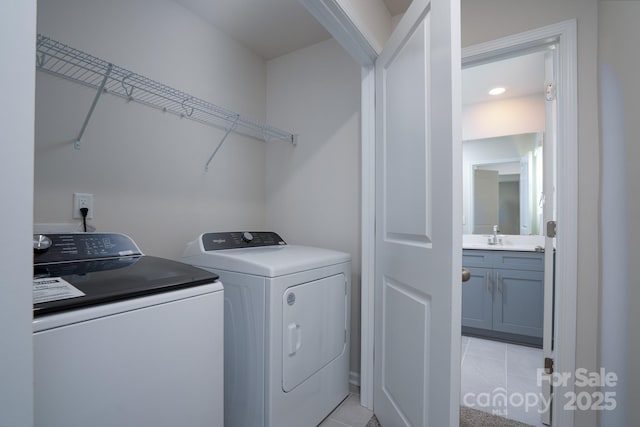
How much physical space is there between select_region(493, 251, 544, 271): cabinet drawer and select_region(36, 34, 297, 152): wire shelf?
247cm

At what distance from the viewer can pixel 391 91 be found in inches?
59.3

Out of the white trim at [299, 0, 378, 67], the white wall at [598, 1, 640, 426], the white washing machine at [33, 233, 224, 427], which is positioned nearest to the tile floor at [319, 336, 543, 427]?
the white wall at [598, 1, 640, 426]

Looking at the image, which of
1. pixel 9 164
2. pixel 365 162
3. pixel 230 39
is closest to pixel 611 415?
pixel 365 162

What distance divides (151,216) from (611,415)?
2.43 metres

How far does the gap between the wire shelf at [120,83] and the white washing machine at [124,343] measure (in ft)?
2.56

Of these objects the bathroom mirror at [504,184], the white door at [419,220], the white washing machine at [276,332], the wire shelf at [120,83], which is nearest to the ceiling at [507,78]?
the bathroom mirror at [504,184]

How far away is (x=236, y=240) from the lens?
5.71 ft

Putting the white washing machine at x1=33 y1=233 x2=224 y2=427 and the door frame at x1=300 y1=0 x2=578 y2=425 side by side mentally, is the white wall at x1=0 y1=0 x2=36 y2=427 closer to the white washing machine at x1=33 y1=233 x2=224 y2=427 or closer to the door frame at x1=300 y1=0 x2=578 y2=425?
the white washing machine at x1=33 y1=233 x2=224 y2=427

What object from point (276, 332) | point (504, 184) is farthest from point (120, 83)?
point (504, 184)

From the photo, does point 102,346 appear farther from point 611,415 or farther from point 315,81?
point 315,81

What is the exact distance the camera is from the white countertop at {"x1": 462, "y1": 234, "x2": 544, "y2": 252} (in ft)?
9.89

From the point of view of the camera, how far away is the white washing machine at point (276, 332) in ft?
4.17

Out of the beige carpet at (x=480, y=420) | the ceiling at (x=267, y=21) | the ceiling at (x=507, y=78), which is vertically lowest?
the beige carpet at (x=480, y=420)

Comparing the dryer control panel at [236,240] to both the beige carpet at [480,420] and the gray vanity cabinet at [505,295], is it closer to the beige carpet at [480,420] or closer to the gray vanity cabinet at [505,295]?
the beige carpet at [480,420]
